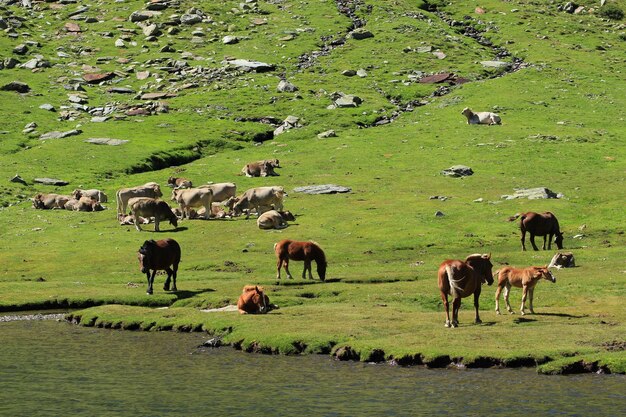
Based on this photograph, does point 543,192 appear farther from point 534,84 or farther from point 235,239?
point 534,84

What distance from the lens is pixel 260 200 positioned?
71.5 metres

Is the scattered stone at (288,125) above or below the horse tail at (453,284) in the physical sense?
above

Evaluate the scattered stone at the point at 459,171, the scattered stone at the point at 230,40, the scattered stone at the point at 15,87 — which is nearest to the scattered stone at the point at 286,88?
the scattered stone at the point at 230,40

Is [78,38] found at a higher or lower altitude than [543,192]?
higher

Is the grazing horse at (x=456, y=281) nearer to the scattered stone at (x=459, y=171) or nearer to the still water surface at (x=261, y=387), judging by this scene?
the still water surface at (x=261, y=387)

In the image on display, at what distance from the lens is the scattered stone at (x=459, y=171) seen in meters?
85.1

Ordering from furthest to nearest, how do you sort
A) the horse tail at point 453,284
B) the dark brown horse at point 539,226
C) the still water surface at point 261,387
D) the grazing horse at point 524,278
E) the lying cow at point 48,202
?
1. the lying cow at point 48,202
2. the dark brown horse at point 539,226
3. the grazing horse at point 524,278
4. the horse tail at point 453,284
5. the still water surface at point 261,387

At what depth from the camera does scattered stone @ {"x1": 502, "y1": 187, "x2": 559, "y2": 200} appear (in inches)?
2815

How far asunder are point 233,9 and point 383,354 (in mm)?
144913

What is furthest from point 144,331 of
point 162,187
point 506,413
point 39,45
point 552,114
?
point 39,45

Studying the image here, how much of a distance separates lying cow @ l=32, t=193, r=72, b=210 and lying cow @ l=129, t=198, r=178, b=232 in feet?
45.4

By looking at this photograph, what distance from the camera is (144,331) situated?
131 feet

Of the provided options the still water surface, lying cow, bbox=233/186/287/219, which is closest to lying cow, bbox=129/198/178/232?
lying cow, bbox=233/186/287/219

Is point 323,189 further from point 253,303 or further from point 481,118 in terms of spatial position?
point 253,303
